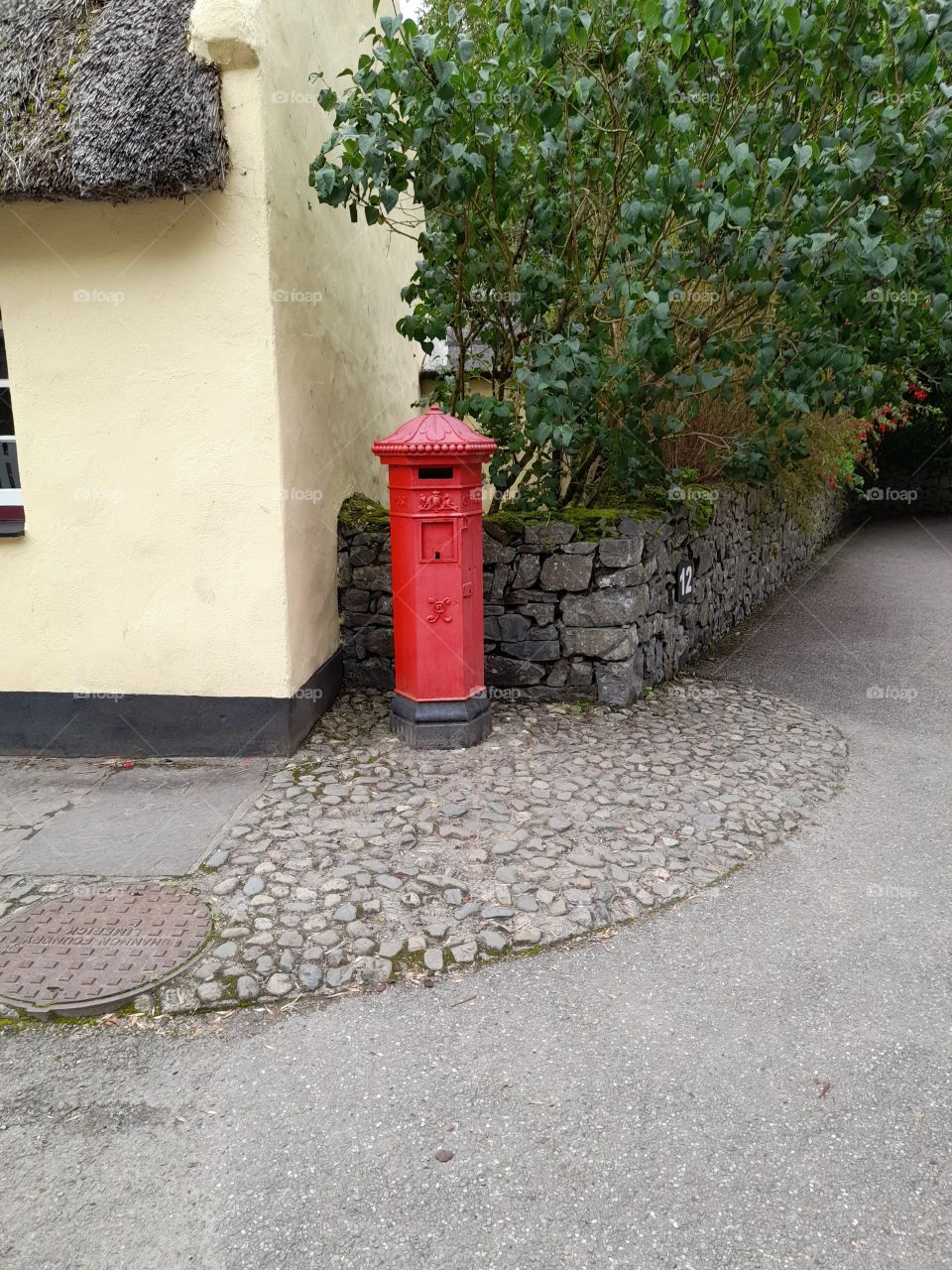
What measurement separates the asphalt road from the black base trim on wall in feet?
7.85

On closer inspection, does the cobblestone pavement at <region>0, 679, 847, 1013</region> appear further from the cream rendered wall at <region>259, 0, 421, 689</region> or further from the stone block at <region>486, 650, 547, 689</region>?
the cream rendered wall at <region>259, 0, 421, 689</region>

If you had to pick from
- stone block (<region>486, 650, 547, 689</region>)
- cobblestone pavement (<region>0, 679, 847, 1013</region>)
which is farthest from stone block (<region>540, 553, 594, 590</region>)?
cobblestone pavement (<region>0, 679, 847, 1013</region>)

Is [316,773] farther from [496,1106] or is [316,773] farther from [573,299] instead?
[573,299]

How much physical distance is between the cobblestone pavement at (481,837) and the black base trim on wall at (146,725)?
0.31 metres

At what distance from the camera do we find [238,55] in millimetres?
4797

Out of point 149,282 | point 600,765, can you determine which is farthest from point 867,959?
point 149,282

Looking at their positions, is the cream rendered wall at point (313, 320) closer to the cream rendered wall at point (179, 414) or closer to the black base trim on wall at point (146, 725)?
the cream rendered wall at point (179, 414)

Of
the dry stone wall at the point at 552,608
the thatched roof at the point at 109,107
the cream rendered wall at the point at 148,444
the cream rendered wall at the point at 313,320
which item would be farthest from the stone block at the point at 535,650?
the thatched roof at the point at 109,107

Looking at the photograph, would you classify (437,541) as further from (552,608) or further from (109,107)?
(109,107)

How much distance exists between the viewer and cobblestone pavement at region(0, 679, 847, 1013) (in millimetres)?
3623

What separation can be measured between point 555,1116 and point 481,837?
1753 millimetres

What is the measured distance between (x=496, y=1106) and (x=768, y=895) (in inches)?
69.9

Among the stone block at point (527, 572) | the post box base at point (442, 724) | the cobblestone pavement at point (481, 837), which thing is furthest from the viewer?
the stone block at point (527, 572)

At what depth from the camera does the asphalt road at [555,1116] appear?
2.40 metres
